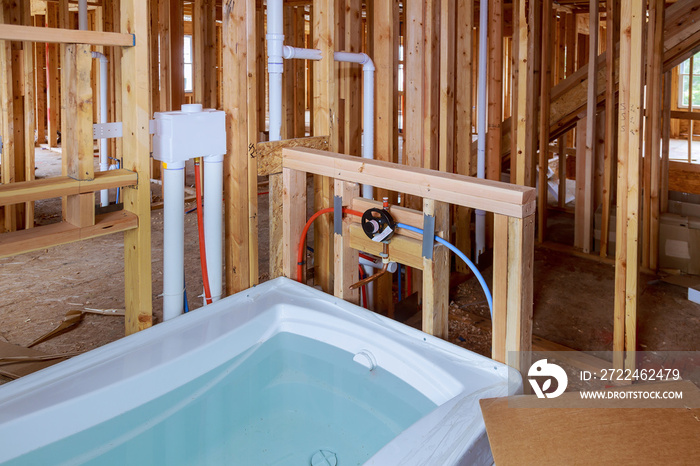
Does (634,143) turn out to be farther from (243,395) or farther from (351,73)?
(243,395)

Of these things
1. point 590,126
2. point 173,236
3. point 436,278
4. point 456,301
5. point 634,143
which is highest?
point 590,126

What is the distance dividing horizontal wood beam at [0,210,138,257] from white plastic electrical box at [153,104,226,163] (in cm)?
24

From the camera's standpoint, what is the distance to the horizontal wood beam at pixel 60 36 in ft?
5.67

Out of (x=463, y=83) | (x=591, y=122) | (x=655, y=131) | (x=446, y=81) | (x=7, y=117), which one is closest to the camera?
(x=446, y=81)

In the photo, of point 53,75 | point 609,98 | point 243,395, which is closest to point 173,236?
A: point 243,395

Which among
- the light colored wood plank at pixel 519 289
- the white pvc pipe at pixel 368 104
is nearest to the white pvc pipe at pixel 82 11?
the white pvc pipe at pixel 368 104

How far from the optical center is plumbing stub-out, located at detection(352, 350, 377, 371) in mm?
1971

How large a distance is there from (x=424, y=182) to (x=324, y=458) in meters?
0.85

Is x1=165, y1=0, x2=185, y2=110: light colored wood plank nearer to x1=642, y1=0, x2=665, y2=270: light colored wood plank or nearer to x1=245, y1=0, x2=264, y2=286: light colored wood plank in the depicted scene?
x1=245, y1=0, x2=264, y2=286: light colored wood plank

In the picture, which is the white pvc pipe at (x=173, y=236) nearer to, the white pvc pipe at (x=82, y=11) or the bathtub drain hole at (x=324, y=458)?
the bathtub drain hole at (x=324, y=458)

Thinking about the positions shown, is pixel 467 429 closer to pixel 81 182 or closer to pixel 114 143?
pixel 81 182

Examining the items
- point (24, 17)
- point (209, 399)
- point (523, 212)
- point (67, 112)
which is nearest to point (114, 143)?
point (24, 17)

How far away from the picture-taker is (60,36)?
1.80 meters

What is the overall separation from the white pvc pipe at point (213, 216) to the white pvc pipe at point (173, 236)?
0.09 metres
